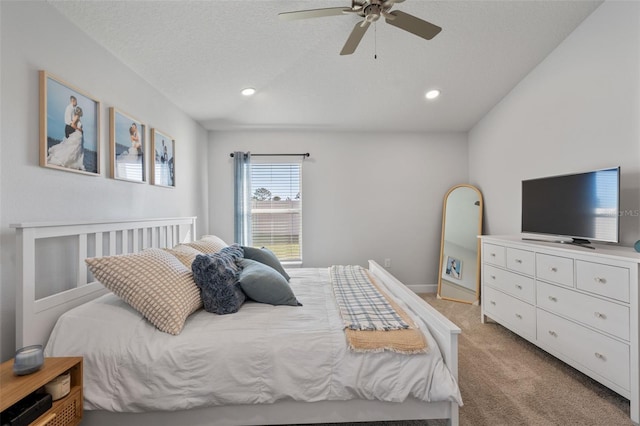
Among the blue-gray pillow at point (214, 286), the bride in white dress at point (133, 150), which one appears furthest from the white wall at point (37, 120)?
the blue-gray pillow at point (214, 286)

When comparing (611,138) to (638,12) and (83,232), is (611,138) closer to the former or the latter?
(638,12)

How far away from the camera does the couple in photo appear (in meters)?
1.58

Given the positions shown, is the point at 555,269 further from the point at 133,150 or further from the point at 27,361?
the point at 133,150

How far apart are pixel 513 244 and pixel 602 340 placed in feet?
3.05

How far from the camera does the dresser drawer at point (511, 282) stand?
2396 millimetres

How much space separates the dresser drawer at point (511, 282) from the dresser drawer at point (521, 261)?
0.06 meters

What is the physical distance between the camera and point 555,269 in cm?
215

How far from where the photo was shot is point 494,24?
239cm

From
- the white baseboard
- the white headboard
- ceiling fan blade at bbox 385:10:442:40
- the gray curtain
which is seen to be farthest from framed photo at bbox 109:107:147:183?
the white baseboard

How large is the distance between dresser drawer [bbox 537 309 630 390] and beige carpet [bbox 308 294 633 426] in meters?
0.17

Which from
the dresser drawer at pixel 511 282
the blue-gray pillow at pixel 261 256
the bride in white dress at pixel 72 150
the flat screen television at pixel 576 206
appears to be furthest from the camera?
the dresser drawer at pixel 511 282

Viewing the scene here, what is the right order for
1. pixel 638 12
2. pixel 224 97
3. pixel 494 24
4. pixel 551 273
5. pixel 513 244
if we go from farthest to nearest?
pixel 224 97, pixel 513 244, pixel 494 24, pixel 551 273, pixel 638 12

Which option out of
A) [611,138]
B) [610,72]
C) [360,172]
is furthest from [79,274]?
[610,72]

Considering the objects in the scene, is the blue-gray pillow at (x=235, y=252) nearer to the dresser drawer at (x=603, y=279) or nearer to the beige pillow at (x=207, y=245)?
the beige pillow at (x=207, y=245)
